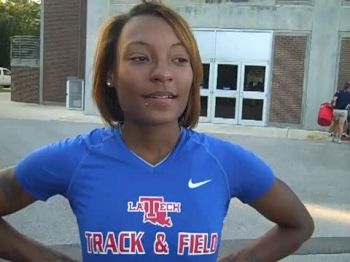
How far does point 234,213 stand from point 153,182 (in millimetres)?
5491

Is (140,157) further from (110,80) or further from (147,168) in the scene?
(110,80)

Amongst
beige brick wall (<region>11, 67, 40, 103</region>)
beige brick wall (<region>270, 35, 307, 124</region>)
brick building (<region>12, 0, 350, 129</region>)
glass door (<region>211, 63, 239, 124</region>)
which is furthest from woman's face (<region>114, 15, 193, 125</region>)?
beige brick wall (<region>11, 67, 40, 103</region>)

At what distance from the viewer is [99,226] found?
1.62 metres

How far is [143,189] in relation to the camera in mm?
1632

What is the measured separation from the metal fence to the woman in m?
26.1

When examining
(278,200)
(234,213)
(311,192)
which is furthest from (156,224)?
(311,192)

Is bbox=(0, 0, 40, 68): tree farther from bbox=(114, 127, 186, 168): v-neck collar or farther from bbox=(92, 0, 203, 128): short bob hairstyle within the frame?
bbox=(114, 127, 186, 168): v-neck collar

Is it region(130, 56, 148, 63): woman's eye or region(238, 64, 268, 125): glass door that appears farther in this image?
region(238, 64, 268, 125): glass door

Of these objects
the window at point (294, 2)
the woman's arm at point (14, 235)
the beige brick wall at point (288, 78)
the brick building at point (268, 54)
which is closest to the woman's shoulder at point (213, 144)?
the woman's arm at point (14, 235)

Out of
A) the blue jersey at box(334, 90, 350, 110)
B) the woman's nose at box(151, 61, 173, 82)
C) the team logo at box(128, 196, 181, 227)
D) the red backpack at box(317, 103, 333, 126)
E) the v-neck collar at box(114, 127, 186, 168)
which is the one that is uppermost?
the woman's nose at box(151, 61, 173, 82)

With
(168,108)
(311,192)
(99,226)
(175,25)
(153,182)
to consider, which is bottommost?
(311,192)

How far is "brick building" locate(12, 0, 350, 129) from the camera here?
18.8 metres

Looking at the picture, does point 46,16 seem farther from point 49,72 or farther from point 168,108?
point 168,108

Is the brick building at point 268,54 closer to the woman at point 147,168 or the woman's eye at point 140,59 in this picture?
the woman at point 147,168
